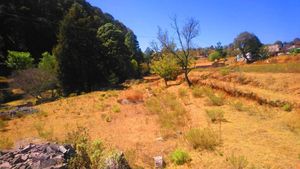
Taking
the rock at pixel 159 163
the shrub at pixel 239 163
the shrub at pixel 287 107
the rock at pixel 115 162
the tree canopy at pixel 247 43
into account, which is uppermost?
the tree canopy at pixel 247 43

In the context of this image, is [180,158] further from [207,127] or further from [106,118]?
[106,118]

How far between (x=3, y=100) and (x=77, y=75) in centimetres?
1182

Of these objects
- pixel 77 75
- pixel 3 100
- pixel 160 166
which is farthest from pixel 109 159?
pixel 3 100

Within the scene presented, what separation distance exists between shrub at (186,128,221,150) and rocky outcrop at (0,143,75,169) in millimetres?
3926

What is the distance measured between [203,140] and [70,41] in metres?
35.2

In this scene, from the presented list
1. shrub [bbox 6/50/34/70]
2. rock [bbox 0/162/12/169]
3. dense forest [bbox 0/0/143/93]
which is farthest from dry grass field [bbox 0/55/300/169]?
shrub [bbox 6/50/34/70]

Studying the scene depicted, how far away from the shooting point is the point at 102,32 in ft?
169

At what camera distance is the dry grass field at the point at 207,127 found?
938 cm

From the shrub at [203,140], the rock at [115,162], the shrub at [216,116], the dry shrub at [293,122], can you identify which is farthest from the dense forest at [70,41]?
the rock at [115,162]

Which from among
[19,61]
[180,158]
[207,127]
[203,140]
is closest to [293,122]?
[207,127]

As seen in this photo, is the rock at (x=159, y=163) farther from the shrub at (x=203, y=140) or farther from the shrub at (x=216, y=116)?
the shrub at (x=216, y=116)

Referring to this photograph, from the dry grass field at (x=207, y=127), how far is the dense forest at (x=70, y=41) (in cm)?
1914

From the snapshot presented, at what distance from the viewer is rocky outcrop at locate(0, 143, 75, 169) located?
7758 millimetres

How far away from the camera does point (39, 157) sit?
315 inches
